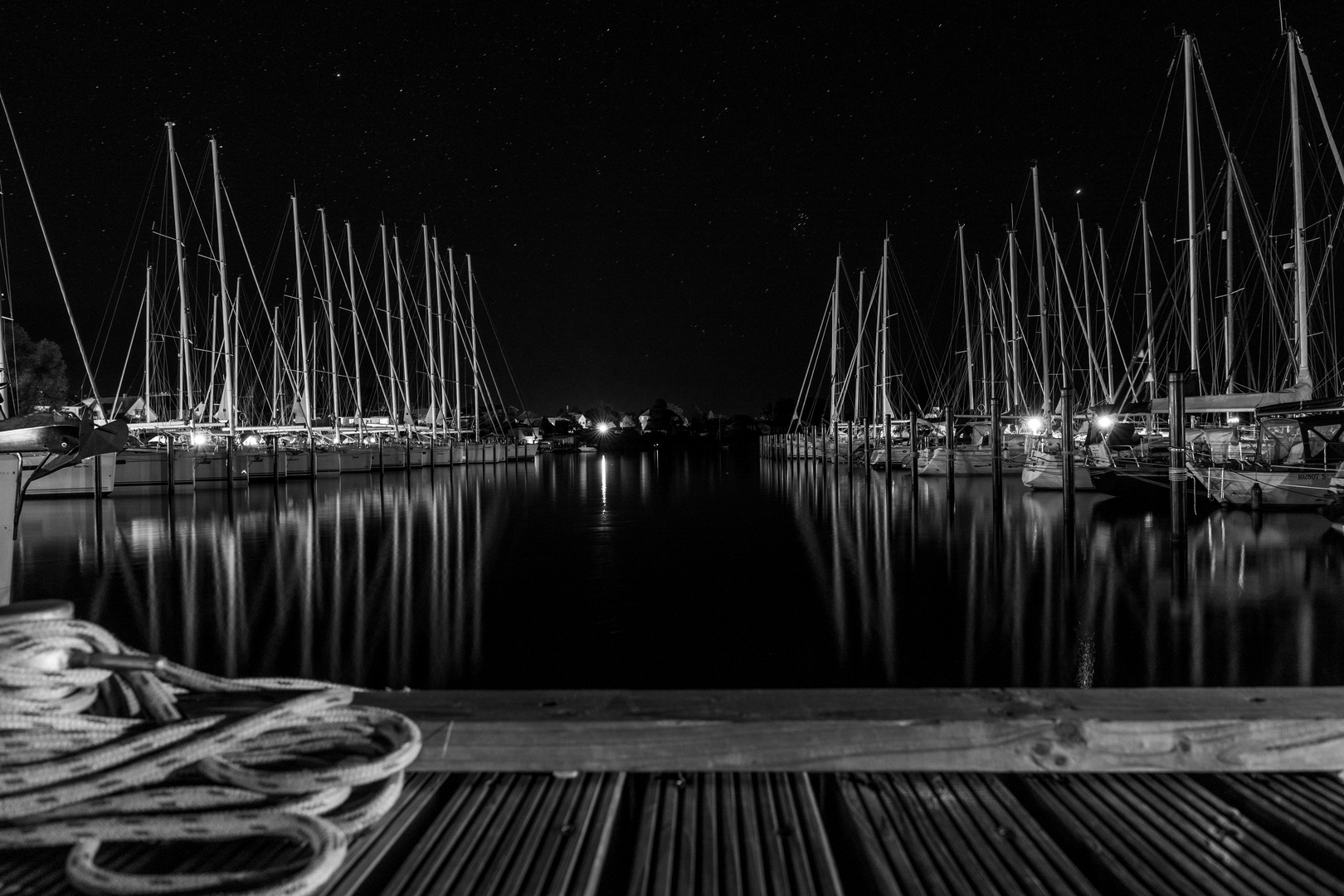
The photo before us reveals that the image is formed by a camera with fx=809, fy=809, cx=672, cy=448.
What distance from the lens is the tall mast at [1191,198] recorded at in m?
23.2

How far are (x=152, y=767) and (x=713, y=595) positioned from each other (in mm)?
10739

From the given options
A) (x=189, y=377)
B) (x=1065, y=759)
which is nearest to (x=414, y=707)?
(x=1065, y=759)

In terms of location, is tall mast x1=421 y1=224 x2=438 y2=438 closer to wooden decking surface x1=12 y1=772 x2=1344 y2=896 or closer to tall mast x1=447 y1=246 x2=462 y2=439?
tall mast x1=447 y1=246 x2=462 y2=439

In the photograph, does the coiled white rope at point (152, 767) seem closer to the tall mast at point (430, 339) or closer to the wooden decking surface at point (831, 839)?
the wooden decking surface at point (831, 839)

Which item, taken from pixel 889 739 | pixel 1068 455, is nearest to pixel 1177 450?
pixel 1068 455

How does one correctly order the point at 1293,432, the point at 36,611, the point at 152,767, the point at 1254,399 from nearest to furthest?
the point at 152,767 → the point at 36,611 → the point at 1254,399 → the point at 1293,432

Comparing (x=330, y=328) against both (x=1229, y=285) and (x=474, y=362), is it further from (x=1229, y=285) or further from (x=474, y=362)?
(x=1229, y=285)

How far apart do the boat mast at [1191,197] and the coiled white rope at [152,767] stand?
85.3 ft

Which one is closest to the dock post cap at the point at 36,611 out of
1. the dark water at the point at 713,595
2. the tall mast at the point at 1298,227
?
the dark water at the point at 713,595

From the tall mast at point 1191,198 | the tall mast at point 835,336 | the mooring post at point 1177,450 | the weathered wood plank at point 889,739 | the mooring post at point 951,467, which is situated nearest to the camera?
the weathered wood plank at point 889,739

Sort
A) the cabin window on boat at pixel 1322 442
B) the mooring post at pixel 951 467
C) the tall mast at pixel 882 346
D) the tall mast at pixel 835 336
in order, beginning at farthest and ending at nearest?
the tall mast at pixel 835 336 < the tall mast at pixel 882 346 < the mooring post at pixel 951 467 < the cabin window on boat at pixel 1322 442

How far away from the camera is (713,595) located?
1306 cm

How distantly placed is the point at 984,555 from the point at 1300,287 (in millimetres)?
14449

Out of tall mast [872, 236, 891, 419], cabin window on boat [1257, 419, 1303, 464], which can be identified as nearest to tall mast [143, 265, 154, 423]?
tall mast [872, 236, 891, 419]
